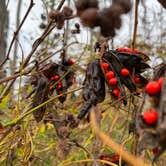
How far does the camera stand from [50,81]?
1.20 meters

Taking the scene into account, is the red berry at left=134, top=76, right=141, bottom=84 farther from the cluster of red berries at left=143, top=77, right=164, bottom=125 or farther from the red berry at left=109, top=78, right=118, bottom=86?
the cluster of red berries at left=143, top=77, right=164, bottom=125

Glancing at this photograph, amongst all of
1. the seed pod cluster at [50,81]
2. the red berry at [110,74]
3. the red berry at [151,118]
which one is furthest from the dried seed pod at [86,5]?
the seed pod cluster at [50,81]

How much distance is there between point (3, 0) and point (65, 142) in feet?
1.93

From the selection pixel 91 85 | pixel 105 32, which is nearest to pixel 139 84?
pixel 91 85

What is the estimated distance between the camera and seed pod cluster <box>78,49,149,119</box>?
868 millimetres

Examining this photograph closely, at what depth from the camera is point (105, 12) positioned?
69 centimetres

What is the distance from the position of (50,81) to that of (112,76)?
372 millimetres

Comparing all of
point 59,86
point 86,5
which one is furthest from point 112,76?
point 59,86

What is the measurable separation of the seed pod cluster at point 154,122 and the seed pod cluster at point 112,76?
39 cm

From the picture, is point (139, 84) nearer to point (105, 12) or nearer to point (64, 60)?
point (105, 12)

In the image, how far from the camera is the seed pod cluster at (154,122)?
400 mm

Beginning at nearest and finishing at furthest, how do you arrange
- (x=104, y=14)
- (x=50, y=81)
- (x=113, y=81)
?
1. (x=104, y=14)
2. (x=113, y=81)
3. (x=50, y=81)

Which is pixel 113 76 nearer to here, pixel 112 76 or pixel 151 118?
pixel 112 76

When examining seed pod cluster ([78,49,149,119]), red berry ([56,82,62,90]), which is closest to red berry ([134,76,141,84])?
seed pod cluster ([78,49,149,119])
